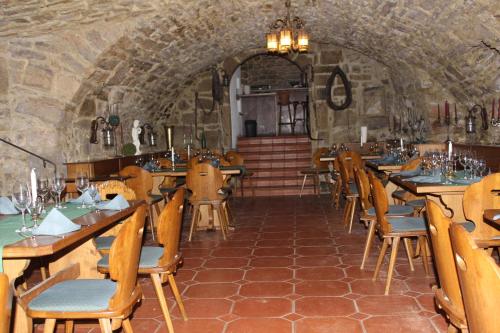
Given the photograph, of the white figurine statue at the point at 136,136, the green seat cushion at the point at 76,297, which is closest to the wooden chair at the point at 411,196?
the green seat cushion at the point at 76,297

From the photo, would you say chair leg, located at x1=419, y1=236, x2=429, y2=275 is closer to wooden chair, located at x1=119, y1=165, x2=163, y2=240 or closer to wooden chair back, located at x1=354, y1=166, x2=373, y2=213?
wooden chair back, located at x1=354, y1=166, x2=373, y2=213

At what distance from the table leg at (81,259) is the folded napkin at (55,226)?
2.23ft

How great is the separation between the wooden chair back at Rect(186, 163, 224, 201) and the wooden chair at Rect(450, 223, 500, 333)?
426 cm

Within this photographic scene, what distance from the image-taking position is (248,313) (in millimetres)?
3359

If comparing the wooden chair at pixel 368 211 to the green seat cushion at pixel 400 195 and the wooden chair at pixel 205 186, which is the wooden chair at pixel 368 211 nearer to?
the green seat cushion at pixel 400 195

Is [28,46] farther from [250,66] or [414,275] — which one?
[250,66]

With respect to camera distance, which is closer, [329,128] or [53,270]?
[53,270]

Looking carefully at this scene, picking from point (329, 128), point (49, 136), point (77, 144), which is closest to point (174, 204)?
point (49, 136)

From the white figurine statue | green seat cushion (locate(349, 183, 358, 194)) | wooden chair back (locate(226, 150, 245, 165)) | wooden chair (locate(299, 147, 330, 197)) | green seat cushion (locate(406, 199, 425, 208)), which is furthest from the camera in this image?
wooden chair (locate(299, 147, 330, 197))

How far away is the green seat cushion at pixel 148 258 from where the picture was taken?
2963mm

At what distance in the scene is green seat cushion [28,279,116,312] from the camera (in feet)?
7.56

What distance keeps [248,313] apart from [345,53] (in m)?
8.06

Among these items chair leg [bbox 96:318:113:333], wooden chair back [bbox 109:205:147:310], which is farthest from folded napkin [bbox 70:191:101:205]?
chair leg [bbox 96:318:113:333]

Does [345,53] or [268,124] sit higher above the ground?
[345,53]
